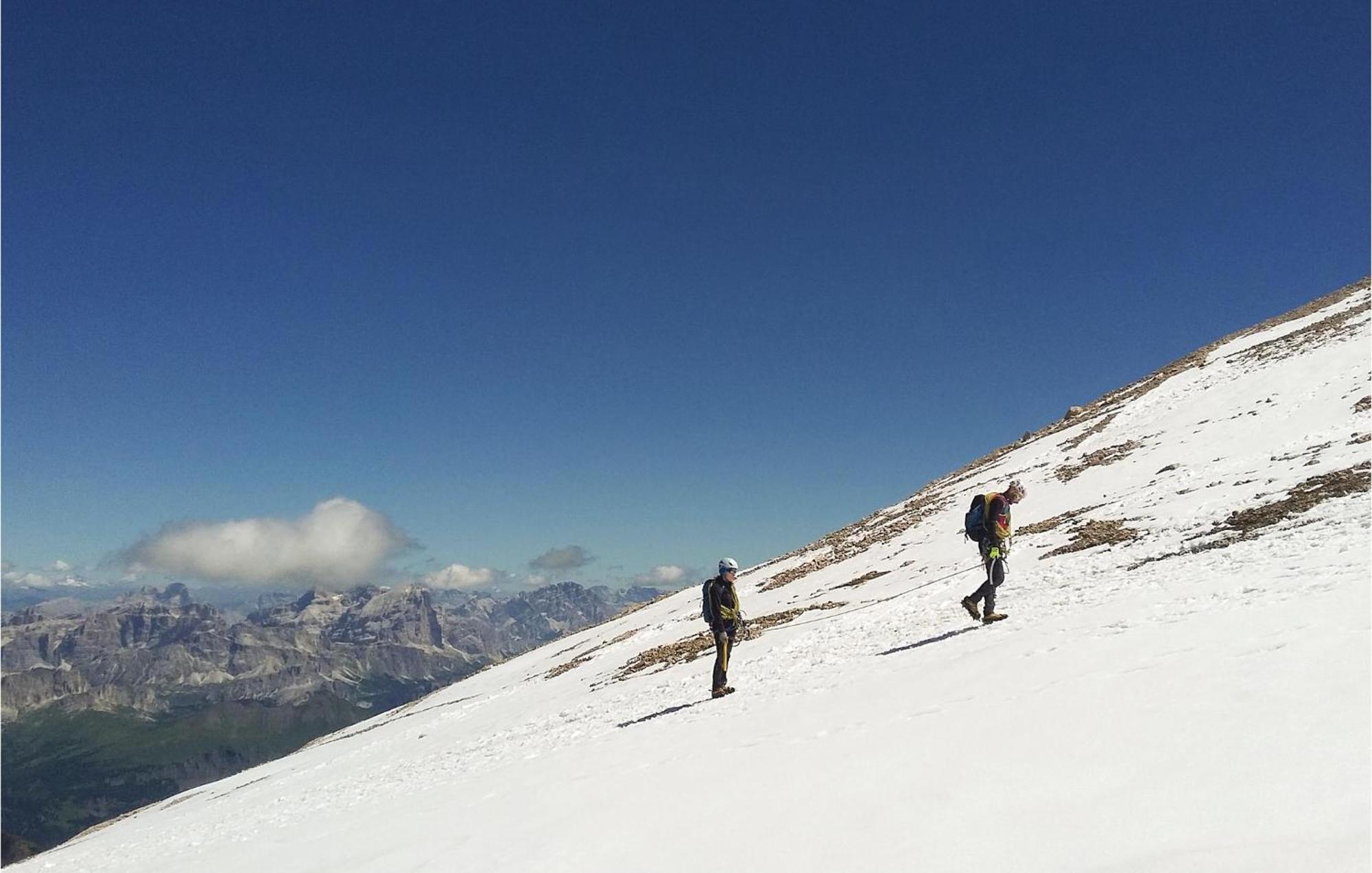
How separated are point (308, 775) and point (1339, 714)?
29.7 metres

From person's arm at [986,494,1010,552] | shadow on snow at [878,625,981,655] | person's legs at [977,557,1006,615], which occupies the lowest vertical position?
shadow on snow at [878,625,981,655]

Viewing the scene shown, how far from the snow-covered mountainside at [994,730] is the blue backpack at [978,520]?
72.5 inches

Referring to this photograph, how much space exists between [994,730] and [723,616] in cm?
930

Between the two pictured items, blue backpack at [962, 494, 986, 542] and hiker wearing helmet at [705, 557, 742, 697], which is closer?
blue backpack at [962, 494, 986, 542]

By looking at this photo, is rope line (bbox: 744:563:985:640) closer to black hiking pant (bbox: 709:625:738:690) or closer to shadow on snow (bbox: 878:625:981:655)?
black hiking pant (bbox: 709:625:738:690)

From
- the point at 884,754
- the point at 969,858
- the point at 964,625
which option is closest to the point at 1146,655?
the point at 884,754

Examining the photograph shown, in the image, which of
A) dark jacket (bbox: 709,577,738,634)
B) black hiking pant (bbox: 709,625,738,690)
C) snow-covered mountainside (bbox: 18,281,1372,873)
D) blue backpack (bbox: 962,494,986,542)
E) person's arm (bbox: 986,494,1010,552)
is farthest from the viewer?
dark jacket (bbox: 709,577,738,634)

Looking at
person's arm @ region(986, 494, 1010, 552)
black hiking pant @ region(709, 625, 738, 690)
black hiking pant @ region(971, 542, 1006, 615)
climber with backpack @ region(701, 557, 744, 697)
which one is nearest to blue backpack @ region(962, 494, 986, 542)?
person's arm @ region(986, 494, 1010, 552)

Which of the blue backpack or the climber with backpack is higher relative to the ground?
the blue backpack

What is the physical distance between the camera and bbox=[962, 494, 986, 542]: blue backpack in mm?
15294

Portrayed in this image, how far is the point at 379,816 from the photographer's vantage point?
13391mm

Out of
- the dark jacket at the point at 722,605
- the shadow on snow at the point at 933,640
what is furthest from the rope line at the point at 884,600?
the shadow on snow at the point at 933,640

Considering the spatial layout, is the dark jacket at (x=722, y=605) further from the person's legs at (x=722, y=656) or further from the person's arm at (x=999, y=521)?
the person's arm at (x=999, y=521)

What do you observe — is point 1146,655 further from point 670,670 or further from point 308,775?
point 308,775
